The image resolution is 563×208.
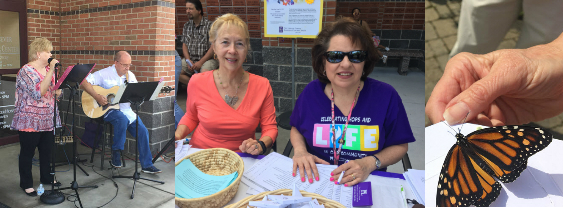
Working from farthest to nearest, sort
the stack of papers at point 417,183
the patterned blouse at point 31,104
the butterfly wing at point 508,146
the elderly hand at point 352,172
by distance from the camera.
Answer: the elderly hand at point 352,172 → the stack of papers at point 417,183 → the patterned blouse at point 31,104 → the butterfly wing at point 508,146

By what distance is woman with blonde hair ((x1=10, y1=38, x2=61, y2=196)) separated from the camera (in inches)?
14.1

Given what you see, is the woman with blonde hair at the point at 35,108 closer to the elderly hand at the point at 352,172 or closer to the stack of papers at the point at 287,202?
the stack of papers at the point at 287,202

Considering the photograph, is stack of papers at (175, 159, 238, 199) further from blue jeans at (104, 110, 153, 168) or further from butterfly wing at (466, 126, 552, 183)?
butterfly wing at (466, 126, 552, 183)

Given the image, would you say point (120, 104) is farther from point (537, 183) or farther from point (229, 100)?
point (537, 183)

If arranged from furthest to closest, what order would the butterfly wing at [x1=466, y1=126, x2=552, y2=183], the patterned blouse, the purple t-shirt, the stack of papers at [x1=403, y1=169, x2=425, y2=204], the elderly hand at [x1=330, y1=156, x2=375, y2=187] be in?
the purple t-shirt < the elderly hand at [x1=330, y1=156, x2=375, y2=187] < the stack of papers at [x1=403, y1=169, x2=425, y2=204] < the patterned blouse < the butterfly wing at [x1=466, y1=126, x2=552, y2=183]

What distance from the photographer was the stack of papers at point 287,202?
1.45 ft

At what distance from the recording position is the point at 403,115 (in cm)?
90

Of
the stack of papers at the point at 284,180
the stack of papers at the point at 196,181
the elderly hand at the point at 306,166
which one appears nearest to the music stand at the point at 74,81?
the stack of papers at the point at 196,181

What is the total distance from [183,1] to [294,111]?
513 mm

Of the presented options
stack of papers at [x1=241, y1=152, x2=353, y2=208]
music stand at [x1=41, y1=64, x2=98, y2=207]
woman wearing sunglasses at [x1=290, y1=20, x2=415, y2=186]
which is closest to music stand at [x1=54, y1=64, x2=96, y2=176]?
music stand at [x1=41, y1=64, x2=98, y2=207]

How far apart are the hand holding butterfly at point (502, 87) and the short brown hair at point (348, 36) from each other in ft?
1.20

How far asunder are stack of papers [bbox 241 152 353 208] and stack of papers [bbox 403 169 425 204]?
12 centimetres

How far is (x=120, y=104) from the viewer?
39cm

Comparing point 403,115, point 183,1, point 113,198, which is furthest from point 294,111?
point 113,198
